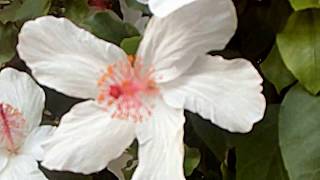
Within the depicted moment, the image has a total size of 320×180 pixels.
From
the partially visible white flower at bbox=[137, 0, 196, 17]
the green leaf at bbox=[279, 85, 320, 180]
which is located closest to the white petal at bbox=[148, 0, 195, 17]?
the partially visible white flower at bbox=[137, 0, 196, 17]

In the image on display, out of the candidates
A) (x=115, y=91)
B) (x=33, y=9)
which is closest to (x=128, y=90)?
(x=115, y=91)

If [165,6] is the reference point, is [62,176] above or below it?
below

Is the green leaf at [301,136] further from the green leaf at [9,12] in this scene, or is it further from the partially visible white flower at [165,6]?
the green leaf at [9,12]

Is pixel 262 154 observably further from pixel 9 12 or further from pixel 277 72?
pixel 9 12

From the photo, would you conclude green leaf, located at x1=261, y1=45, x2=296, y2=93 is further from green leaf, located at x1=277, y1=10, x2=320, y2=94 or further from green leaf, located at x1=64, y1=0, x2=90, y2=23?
green leaf, located at x1=64, y1=0, x2=90, y2=23

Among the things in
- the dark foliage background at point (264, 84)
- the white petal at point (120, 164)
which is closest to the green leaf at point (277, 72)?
the dark foliage background at point (264, 84)

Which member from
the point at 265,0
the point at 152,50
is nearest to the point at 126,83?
the point at 152,50
